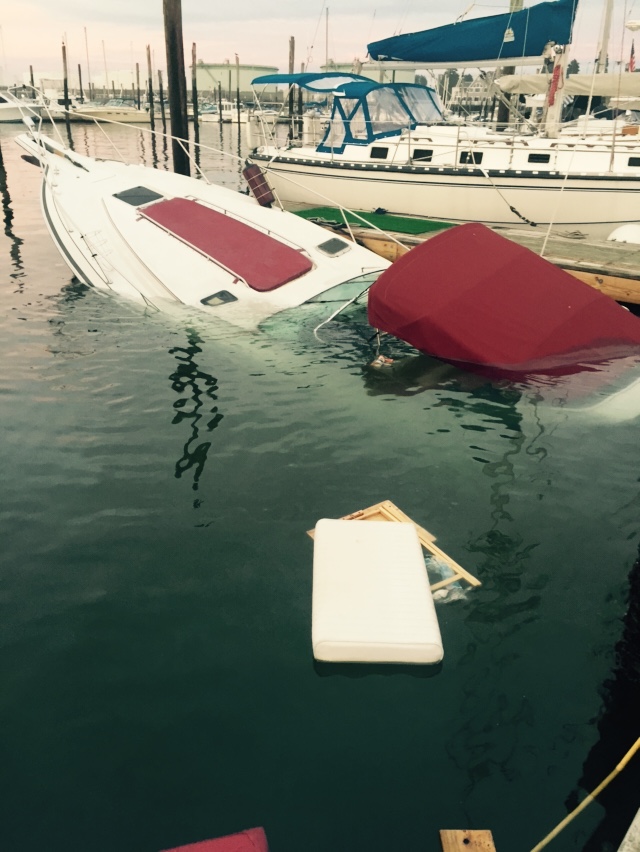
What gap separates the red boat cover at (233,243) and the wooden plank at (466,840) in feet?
28.1

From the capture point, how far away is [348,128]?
1855cm

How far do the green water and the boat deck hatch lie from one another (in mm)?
4692

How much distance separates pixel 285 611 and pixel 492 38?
60.2 feet

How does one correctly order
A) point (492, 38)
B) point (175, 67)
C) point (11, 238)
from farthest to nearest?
point (11, 238), point (175, 67), point (492, 38)

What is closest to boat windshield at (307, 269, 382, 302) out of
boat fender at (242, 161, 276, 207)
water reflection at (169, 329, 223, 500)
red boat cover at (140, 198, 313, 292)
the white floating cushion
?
red boat cover at (140, 198, 313, 292)

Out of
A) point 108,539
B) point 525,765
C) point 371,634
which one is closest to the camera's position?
point 525,765

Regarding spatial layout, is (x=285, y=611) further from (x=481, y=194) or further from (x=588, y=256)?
(x=481, y=194)

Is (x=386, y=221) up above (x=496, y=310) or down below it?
above

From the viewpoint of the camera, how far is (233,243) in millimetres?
11148

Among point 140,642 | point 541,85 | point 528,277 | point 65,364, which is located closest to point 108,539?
point 140,642

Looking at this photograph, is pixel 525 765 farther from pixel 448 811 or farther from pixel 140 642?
pixel 140 642

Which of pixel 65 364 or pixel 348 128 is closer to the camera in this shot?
pixel 65 364

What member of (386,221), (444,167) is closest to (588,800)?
(386,221)

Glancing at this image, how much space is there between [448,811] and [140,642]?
2.39 m
